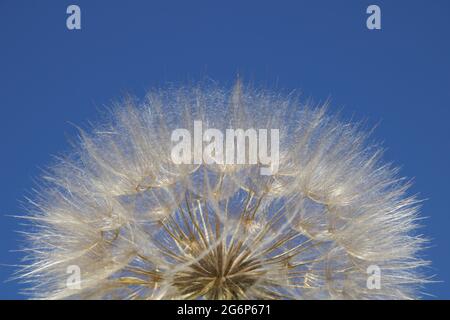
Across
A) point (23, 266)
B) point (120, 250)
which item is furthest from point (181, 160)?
point (23, 266)

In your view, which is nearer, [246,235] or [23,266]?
[246,235]

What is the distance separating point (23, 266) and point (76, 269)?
1.00 metres

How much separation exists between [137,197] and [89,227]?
744 mm

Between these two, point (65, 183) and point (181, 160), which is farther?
point (65, 183)

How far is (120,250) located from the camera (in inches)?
353

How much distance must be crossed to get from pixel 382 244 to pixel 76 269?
3966 mm

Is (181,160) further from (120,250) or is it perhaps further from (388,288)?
(388,288)

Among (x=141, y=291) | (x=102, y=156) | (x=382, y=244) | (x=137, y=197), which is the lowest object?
(x=141, y=291)

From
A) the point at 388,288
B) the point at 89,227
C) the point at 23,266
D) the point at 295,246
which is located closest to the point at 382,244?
the point at 388,288

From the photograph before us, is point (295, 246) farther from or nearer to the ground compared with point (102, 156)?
nearer to the ground

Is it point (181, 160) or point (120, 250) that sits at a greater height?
point (181, 160)

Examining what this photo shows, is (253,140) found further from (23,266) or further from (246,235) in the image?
(23,266)

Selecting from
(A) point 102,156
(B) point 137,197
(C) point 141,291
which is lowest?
(C) point 141,291

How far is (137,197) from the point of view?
9352mm
